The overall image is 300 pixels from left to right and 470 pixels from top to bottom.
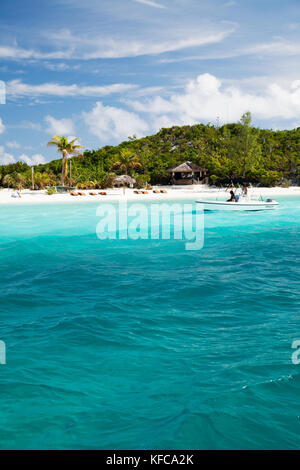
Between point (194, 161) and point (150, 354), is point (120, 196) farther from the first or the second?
point (150, 354)

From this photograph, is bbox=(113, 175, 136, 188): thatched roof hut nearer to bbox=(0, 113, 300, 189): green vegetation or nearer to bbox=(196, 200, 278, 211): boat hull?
bbox=(0, 113, 300, 189): green vegetation

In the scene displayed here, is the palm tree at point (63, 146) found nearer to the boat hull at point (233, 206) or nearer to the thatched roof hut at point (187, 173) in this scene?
the thatched roof hut at point (187, 173)

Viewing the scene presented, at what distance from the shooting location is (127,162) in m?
55.2

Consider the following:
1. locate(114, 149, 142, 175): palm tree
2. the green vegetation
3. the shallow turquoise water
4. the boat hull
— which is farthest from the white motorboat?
locate(114, 149, 142, 175): palm tree

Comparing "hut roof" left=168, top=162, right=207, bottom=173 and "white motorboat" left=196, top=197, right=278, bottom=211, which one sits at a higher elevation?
"hut roof" left=168, top=162, right=207, bottom=173

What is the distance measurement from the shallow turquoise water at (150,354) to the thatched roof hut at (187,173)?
40.9m

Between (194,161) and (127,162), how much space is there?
9.91m

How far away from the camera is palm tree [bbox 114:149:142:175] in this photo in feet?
181

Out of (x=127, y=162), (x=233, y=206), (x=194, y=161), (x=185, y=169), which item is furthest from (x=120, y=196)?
(x=194, y=161)

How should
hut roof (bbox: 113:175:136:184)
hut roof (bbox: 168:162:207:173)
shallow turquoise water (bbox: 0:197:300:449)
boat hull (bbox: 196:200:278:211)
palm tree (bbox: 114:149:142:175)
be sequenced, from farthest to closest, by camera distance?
palm tree (bbox: 114:149:142:175)
hut roof (bbox: 168:162:207:173)
hut roof (bbox: 113:175:136:184)
boat hull (bbox: 196:200:278:211)
shallow turquoise water (bbox: 0:197:300:449)

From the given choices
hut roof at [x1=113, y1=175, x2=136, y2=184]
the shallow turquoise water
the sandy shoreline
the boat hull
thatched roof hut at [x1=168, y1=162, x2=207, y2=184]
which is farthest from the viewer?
thatched roof hut at [x1=168, y1=162, x2=207, y2=184]

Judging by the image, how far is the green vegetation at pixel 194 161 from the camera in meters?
48.8

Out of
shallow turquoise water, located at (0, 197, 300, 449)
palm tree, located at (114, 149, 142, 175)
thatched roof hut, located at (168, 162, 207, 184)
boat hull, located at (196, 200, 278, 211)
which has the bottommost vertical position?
shallow turquoise water, located at (0, 197, 300, 449)
